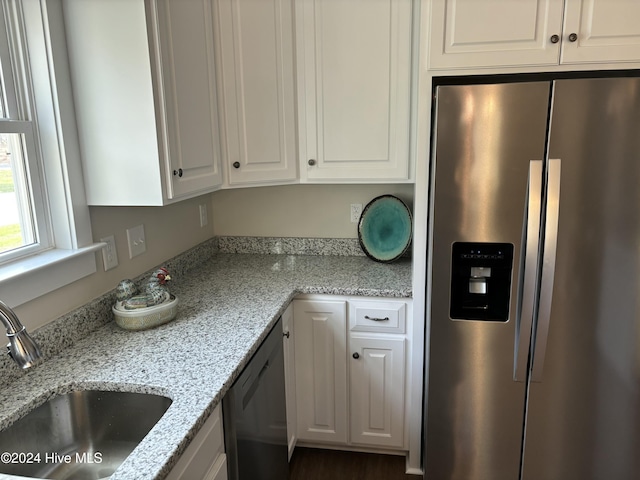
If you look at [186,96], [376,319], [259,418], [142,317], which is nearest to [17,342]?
[142,317]

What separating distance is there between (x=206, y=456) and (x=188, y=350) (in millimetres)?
338

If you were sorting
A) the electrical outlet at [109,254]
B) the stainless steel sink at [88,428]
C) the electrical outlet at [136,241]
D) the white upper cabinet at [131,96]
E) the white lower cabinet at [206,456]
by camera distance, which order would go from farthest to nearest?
the electrical outlet at [136,241], the electrical outlet at [109,254], the white upper cabinet at [131,96], the stainless steel sink at [88,428], the white lower cabinet at [206,456]

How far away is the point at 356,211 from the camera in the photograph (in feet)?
8.11

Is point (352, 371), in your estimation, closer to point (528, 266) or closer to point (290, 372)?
point (290, 372)

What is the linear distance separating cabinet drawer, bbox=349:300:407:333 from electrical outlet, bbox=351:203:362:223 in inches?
24.2

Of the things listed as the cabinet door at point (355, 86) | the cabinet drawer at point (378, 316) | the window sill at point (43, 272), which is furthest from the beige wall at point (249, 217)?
the cabinet drawer at point (378, 316)

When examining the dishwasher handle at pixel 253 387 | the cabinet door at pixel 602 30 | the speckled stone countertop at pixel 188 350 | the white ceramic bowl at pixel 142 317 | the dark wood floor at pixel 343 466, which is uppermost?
the cabinet door at pixel 602 30

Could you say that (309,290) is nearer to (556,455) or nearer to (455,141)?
(455,141)

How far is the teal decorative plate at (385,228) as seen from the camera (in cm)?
230

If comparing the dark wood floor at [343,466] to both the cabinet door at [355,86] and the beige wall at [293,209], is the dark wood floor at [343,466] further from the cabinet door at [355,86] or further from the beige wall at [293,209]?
the cabinet door at [355,86]

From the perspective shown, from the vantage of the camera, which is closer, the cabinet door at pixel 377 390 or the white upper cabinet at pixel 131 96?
the white upper cabinet at pixel 131 96

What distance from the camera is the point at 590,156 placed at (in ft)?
5.06

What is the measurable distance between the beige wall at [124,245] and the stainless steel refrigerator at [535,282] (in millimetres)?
1139

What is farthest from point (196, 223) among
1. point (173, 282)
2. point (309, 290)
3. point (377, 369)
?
point (377, 369)
